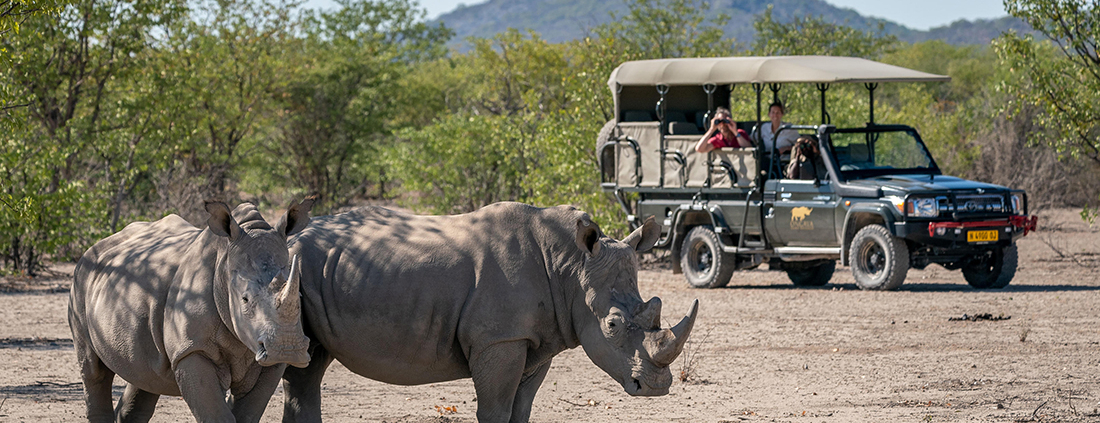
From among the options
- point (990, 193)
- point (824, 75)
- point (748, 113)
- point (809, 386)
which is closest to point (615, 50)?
point (748, 113)

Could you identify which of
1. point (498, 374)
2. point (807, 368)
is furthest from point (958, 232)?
point (498, 374)

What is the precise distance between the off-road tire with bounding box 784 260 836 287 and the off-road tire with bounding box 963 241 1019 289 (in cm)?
181

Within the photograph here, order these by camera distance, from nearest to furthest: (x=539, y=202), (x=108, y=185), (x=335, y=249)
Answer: (x=335, y=249)
(x=108, y=185)
(x=539, y=202)

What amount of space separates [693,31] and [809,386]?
1767cm

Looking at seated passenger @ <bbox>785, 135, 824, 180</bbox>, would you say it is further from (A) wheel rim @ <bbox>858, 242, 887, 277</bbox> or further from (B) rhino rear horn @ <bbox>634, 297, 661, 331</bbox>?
(B) rhino rear horn @ <bbox>634, 297, 661, 331</bbox>

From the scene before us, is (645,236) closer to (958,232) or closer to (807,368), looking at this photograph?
(807,368)

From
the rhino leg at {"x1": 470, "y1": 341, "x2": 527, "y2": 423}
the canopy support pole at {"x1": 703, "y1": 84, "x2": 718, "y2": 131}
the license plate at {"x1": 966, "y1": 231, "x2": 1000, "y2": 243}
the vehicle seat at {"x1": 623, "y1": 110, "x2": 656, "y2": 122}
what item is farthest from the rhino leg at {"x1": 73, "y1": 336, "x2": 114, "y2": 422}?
the vehicle seat at {"x1": 623, "y1": 110, "x2": 656, "y2": 122}

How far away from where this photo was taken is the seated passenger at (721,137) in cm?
1617

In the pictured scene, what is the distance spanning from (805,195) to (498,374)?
10.3 meters

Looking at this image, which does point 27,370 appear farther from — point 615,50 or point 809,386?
point 615,50

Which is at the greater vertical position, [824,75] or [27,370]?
[824,75]

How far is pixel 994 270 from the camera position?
15.4m

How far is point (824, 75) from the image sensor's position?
50.6 feet

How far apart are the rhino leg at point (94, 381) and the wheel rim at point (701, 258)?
1123 cm
